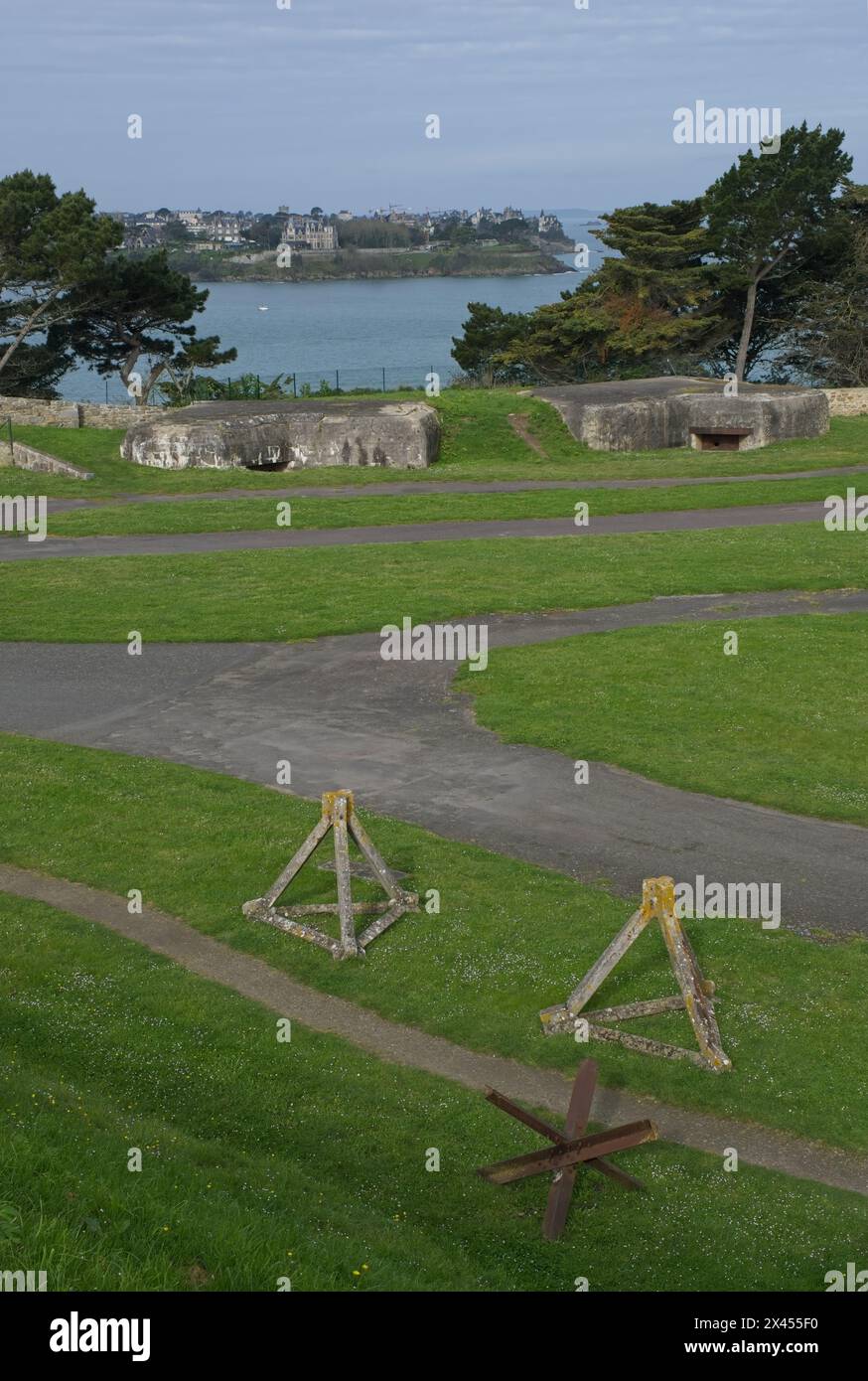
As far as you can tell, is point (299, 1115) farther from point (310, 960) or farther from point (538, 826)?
point (538, 826)

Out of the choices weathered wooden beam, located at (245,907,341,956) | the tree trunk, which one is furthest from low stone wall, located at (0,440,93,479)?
the tree trunk

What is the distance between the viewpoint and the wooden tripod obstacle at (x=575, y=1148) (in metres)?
10.5

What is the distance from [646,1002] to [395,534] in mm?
23612

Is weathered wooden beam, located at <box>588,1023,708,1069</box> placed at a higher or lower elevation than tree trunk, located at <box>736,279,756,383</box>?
Answer: lower

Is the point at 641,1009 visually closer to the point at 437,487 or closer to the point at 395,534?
the point at 395,534

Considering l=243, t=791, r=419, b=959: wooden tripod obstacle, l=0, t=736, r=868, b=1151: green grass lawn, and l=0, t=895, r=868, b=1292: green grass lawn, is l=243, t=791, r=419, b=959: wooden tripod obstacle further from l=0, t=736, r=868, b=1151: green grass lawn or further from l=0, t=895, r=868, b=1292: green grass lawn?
l=0, t=895, r=868, b=1292: green grass lawn

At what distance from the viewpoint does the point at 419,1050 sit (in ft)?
41.6

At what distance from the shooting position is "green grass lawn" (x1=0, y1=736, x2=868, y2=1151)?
12.2m

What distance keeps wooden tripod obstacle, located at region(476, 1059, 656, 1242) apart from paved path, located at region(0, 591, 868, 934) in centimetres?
485

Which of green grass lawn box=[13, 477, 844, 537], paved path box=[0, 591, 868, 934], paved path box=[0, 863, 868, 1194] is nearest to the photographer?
paved path box=[0, 863, 868, 1194]

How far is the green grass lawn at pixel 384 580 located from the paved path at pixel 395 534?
102cm

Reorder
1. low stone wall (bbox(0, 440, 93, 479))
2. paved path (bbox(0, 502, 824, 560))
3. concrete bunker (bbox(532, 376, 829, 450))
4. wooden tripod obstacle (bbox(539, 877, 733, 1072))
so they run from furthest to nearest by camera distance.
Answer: concrete bunker (bbox(532, 376, 829, 450))
low stone wall (bbox(0, 440, 93, 479))
paved path (bbox(0, 502, 824, 560))
wooden tripod obstacle (bbox(539, 877, 733, 1072))
